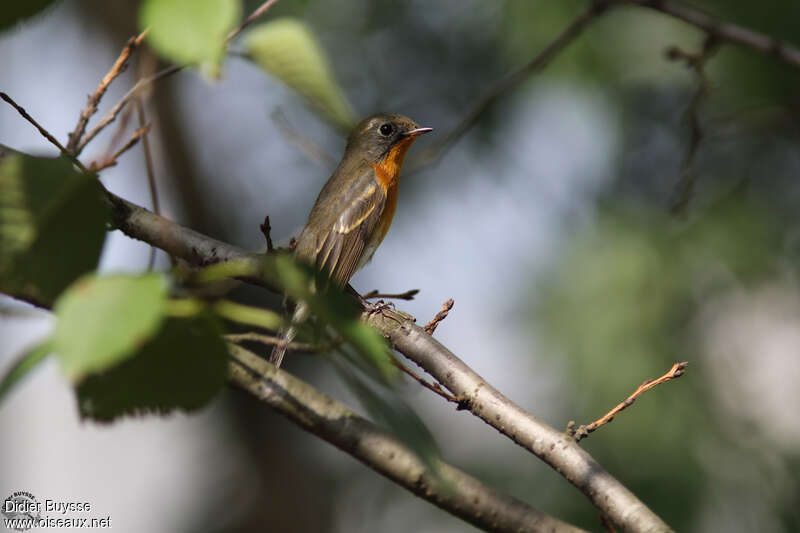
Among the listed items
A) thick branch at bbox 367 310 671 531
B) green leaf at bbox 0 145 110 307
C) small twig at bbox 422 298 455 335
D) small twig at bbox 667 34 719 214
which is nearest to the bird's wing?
small twig at bbox 667 34 719 214

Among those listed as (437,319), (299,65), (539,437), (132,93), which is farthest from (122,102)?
(539,437)

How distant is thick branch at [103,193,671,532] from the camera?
2.24 metres

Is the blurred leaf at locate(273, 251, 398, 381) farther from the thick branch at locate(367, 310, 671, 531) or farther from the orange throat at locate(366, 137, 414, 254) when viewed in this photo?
the orange throat at locate(366, 137, 414, 254)

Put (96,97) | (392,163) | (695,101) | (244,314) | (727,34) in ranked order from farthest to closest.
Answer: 1. (392,163)
2. (695,101)
3. (727,34)
4. (96,97)
5. (244,314)

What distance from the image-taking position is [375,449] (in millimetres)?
2320

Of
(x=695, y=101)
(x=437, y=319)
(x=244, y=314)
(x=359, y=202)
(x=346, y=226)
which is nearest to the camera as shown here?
(x=244, y=314)

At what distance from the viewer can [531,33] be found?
22.2ft

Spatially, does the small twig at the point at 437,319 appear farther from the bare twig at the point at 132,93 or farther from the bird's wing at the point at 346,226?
the bird's wing at the point at 346,226

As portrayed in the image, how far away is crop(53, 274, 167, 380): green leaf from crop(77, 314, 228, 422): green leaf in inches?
6.8

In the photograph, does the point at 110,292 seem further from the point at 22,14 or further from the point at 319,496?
the point at 319,496

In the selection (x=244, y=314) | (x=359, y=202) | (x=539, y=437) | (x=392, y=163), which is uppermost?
(x=392, y=163)

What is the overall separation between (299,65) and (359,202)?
3.22m

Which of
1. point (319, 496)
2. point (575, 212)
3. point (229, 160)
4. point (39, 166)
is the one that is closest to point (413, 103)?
point (575, 212)

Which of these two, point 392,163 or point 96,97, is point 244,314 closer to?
point 96,97
